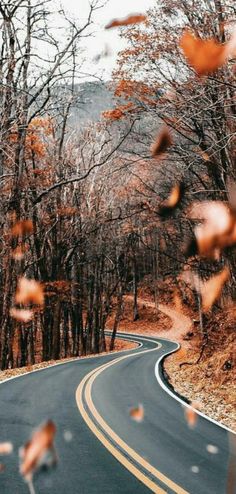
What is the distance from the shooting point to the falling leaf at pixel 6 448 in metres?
5.97

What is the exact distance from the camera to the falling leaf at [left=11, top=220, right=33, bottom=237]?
56.3 ft

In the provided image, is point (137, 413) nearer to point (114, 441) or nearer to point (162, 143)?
point (114, 441)

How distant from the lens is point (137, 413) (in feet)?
30.3

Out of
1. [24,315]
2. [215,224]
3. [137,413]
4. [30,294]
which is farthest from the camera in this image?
[30,294]

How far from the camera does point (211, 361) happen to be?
A: 14109 mm

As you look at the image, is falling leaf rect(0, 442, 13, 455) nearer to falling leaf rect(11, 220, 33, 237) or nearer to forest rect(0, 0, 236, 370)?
forest rect(0, 0, 236, 370)

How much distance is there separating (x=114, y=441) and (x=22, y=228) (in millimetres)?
12532

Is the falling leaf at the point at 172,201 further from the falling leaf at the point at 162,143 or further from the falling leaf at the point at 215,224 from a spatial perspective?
the falling leaf at the point at 162,143

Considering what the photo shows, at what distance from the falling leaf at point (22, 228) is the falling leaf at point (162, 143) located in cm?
689

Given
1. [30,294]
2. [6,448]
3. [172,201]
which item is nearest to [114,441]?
[6,448]

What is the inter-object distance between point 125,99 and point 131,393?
7.79 m

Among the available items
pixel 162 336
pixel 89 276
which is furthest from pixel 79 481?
pixel 162 336

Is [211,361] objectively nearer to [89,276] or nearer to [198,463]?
[198,463]

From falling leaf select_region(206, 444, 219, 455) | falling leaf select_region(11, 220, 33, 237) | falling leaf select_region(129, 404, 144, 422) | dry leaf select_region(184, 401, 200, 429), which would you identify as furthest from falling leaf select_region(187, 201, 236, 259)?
falling leaf select_region(11, 220, 33, 237)
